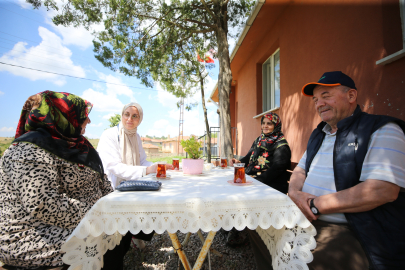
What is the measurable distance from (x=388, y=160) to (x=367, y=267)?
0.62 meters

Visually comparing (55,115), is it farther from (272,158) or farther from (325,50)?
(325,50)

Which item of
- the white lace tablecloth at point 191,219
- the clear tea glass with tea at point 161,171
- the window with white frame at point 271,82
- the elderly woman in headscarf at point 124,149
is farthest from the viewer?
the window with white frame at point 271,82

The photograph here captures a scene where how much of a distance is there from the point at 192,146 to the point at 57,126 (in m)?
1.11

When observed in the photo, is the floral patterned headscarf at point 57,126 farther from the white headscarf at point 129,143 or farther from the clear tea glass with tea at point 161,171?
the white headscarf at point 129,143

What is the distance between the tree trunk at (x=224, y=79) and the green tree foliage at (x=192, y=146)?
283 centimetres

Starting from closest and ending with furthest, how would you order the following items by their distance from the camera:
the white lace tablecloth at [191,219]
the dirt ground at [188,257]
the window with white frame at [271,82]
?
the white lace tablecloth at [191,219] < the dirt ground at [188,257] < the window with white frame at [271,82]

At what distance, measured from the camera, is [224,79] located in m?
4.74

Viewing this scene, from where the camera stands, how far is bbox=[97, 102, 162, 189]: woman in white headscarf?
7.56ft

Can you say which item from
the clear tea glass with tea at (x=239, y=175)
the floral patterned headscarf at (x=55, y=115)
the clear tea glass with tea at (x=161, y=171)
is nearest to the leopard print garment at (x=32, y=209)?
the floral patterned headscarf at (x=55, y=115)

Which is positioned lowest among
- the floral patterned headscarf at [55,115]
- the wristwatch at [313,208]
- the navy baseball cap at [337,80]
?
the wristwatch at [313,208]

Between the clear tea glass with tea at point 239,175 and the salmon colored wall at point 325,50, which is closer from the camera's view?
the clear tea glass with tea at point 239,175

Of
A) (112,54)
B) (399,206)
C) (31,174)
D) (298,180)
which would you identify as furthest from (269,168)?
(112,54)

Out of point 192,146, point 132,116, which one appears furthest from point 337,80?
point 132,116

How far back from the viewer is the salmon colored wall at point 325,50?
1918 mm
